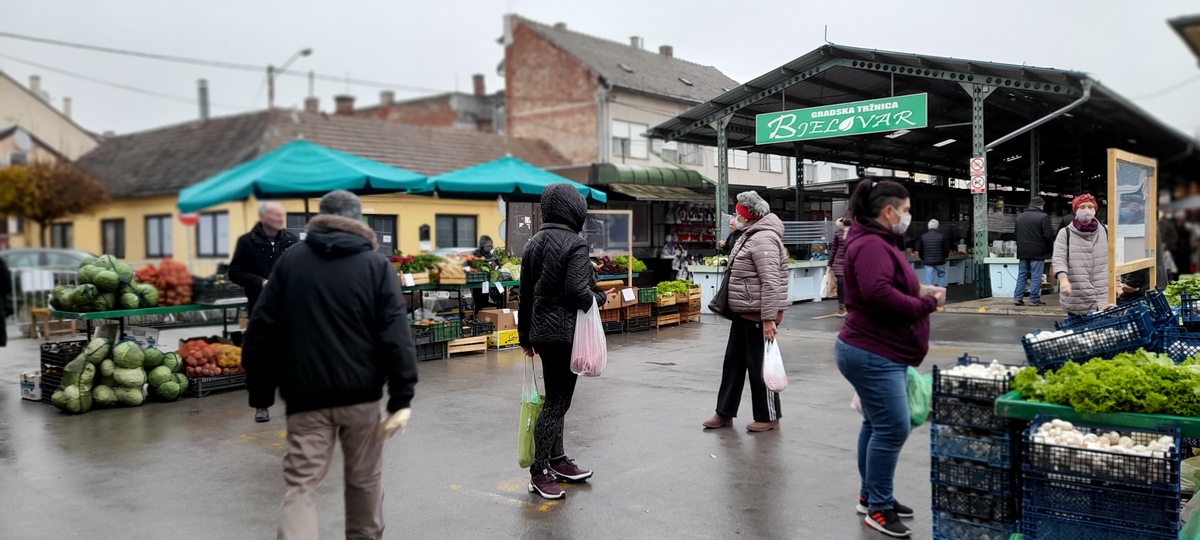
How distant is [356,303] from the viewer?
11.7ft

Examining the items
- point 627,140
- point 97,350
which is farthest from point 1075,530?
point 627,140

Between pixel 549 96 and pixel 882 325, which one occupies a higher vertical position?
pixel 549 96

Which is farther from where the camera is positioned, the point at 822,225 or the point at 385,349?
the point at 822,225

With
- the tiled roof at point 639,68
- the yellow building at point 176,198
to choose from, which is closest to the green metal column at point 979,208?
the tiled roof at point 639,68

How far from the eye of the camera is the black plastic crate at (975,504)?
12.8 feet

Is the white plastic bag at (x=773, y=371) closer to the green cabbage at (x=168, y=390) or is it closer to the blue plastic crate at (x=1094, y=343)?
the blue plastic crate at (x=1094, y=343)

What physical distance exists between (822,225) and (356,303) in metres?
12.3

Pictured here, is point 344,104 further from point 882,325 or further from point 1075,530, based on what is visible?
point 1075,530

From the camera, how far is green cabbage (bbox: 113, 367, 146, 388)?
26.9ft

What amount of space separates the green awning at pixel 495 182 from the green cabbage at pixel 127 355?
4721 millimetres

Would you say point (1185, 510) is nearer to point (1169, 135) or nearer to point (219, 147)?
point (1169, 135)

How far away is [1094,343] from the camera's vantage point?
4180 millimetres

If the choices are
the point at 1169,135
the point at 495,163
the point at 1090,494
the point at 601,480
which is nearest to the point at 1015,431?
the point at 1090,494

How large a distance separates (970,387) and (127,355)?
24.9 ft
